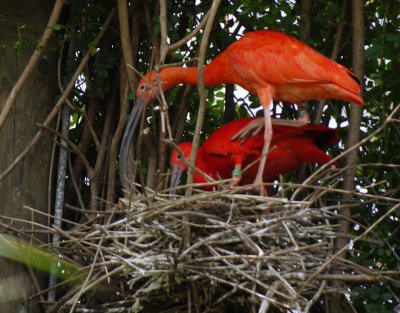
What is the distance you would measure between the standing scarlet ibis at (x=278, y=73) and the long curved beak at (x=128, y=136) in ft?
0.04

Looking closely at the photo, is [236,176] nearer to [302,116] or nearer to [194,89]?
[302,116]

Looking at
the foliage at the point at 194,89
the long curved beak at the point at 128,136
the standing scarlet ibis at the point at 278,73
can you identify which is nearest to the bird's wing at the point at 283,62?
the standing scarlet ibis at the point at 278,73

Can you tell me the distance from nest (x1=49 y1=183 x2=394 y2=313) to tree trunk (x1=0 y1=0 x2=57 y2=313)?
16.3 inches

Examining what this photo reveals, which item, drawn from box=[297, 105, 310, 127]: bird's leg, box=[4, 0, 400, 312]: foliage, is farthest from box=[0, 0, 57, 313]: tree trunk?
box=[297, 105, 310, 127]: bird's leg

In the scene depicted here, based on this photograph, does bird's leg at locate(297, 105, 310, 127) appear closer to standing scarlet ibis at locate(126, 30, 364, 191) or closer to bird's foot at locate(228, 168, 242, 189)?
standing scarlet ibis at locate(126, 30, 364, 191)

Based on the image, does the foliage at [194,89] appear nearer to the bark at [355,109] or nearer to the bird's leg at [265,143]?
the bark at [355,109]

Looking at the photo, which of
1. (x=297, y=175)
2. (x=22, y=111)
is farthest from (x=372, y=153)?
(x=22, y=111)

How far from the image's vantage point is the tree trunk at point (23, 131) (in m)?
4.63

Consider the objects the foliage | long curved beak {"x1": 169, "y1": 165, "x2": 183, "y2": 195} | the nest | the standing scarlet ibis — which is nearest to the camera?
the nest

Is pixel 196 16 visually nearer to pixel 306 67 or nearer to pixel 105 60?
pixel 105 60

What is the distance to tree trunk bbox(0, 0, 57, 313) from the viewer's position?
15.2ft

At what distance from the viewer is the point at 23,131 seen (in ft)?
15.6

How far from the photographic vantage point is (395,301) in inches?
186

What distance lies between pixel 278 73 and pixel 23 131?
3.00ft
